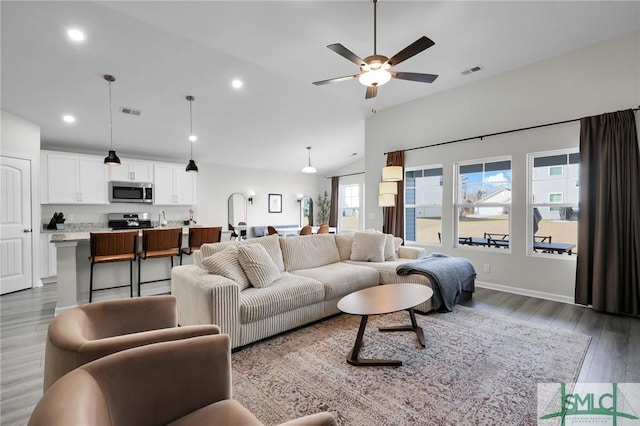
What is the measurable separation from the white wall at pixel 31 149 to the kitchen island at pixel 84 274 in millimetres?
1553

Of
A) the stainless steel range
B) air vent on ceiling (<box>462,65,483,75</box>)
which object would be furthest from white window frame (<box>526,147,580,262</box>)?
the stainless steel range

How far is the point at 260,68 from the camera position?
438 cm

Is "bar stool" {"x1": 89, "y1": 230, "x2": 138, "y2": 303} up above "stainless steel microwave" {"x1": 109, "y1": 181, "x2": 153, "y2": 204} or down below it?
below

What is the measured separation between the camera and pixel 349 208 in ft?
31.2

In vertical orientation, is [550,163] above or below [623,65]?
below

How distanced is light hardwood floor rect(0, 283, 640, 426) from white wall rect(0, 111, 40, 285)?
2.19ft

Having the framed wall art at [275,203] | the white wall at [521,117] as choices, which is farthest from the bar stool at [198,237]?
the framed wall art at [275,203]

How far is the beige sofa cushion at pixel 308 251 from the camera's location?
380 cm

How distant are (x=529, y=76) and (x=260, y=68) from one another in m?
3.87

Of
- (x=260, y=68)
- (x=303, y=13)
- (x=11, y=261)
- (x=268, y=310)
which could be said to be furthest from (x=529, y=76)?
(x=11, y=261)

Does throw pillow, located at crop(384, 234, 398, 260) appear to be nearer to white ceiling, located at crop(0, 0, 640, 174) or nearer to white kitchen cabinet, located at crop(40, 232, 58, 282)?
white ceiling, located at crop(0, 0, 640, 174)

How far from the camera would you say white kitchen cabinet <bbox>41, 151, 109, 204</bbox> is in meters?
5.27

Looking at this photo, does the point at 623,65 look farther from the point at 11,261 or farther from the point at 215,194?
the point at 11,261

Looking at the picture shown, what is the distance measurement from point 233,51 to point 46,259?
4728 mm
